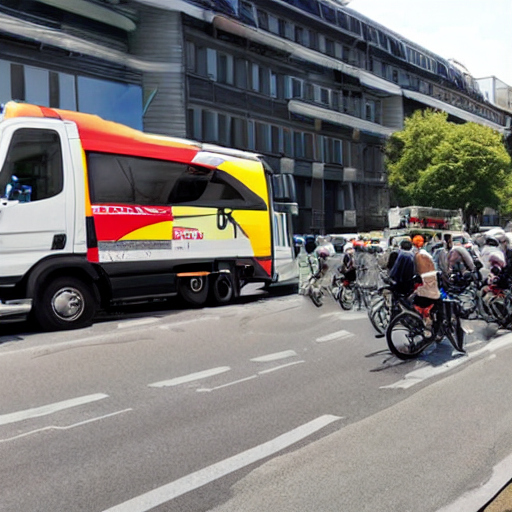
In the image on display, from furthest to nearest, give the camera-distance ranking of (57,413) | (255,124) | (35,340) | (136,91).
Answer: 1. (255,124)
2. (136,91)
3. (35,340)
4. (57,413)

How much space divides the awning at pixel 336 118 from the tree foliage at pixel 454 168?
2.57 meters

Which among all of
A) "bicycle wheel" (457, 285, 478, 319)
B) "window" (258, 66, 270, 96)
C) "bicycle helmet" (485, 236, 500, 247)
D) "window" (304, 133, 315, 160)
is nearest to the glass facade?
"window" (258, 66, 270, 96)

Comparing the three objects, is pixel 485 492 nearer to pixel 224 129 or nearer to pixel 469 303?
pixel 469 303

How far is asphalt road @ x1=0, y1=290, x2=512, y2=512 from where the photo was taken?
4.38 m

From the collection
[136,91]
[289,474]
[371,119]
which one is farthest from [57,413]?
[371,119]

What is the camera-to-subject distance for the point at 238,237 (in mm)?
15625

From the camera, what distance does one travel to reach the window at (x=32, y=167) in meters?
11.1

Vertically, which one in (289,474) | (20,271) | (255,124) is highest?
(255,124)

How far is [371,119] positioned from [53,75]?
90.7 feet

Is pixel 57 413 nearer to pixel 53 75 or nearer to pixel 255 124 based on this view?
pixel 53 75

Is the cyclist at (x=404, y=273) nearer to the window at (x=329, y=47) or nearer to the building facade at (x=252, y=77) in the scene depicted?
the building facade at (x=252, y=77)

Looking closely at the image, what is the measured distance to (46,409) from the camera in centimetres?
632

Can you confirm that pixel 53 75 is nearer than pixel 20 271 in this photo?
No

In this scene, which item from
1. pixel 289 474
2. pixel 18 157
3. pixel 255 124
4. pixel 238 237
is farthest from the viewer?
pixel 255 124
